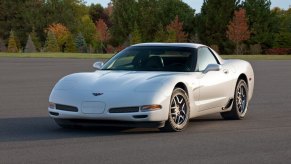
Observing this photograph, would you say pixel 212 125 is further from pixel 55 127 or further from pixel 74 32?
pixel 74 32

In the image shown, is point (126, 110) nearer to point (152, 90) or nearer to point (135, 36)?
point (152, 90)

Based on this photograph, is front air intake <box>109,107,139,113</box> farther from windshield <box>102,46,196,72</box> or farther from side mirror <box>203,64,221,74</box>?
side mirror <box>203,64,221,74</box>

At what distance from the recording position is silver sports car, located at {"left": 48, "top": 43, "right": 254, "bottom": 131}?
30.6 feet

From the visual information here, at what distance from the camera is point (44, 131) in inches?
384

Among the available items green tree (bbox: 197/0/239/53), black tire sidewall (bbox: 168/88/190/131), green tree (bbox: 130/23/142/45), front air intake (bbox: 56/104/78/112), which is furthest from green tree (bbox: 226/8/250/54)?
front air intake (bbox: 56/104/78/112)

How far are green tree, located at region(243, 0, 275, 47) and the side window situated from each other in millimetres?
75312

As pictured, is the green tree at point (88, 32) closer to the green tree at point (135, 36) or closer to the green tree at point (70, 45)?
the green tree at point (70, 45)

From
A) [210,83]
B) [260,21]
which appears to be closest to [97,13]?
[260,21]

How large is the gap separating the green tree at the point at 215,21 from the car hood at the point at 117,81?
250 ft

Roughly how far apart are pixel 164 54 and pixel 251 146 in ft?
9.87

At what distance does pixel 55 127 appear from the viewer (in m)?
10.2

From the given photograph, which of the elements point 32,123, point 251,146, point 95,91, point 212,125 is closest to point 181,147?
point 251,146

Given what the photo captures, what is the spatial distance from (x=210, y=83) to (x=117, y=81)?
1.79m

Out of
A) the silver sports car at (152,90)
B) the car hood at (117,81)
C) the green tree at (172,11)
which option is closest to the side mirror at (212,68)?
the silver sports car at (152,90)
